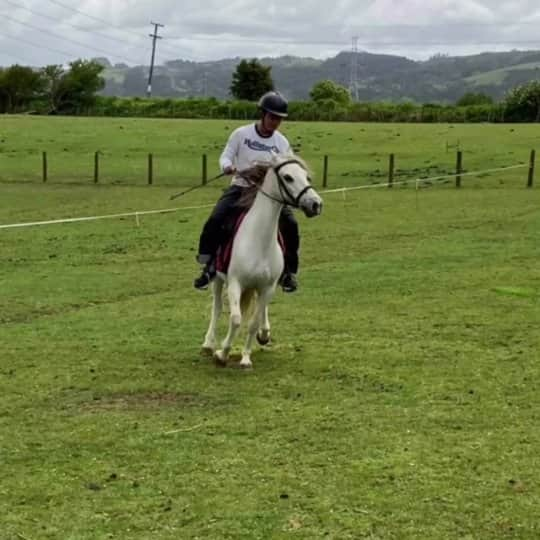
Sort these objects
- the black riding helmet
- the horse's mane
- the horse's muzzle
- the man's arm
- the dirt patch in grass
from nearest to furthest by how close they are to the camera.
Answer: the dirt patch in grass → the horse's muzzle → the horse's mane → the black riding helmet → the man's arm

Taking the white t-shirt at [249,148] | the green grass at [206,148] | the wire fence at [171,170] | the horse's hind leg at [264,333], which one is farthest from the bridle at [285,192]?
the green grass at [206,148]

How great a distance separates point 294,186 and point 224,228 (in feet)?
3.21

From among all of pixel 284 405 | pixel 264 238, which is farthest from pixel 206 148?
pixel 284 405

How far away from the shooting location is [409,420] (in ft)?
22.4

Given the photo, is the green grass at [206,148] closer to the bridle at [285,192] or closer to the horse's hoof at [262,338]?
the horse's hoof at [262,338]

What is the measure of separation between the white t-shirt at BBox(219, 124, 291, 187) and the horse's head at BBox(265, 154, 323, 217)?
379mm

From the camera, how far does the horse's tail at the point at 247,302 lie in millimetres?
8578

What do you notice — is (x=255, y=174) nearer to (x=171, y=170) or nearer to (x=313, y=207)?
(x=313, y=207)

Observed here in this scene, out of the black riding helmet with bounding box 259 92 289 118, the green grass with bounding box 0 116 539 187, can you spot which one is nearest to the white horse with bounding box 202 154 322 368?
the black riding helmet with bounding box 259 92 289 118

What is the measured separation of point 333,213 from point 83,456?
1856 centimetres

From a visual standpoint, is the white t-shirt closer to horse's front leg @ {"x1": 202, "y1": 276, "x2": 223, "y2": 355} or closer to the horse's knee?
horse's front leg @ {"x1": 202, "y1": 276, "x2": 223, "y2": 355}

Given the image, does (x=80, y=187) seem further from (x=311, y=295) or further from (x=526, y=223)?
(x=311, y=295)

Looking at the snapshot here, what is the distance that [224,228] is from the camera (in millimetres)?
8523

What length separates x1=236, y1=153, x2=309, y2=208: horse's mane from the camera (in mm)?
8070
